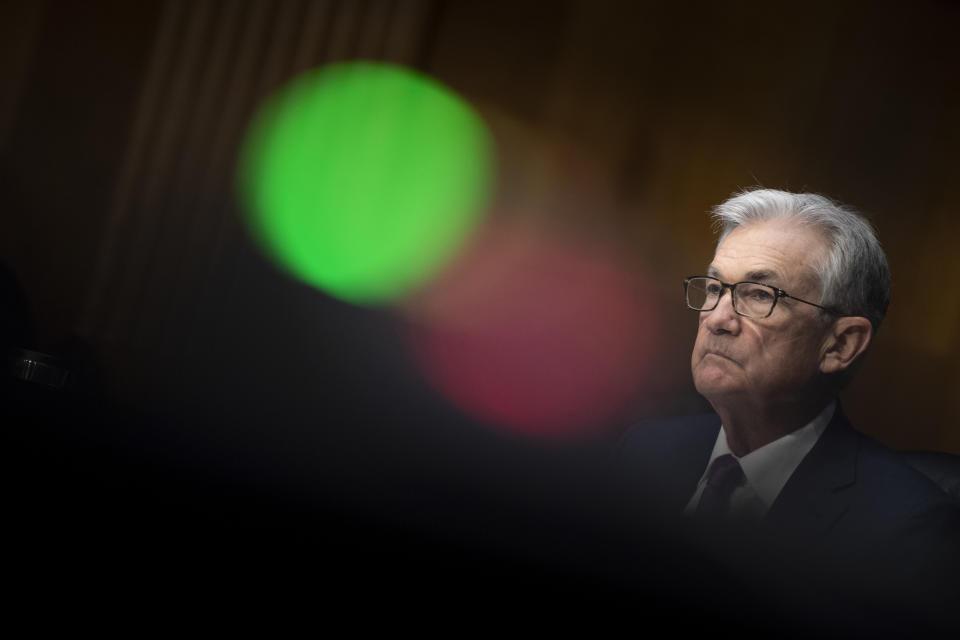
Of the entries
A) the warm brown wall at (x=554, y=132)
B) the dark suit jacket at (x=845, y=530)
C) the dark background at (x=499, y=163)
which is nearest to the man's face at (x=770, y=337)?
the dark suit jacket at (x=845, y=530)

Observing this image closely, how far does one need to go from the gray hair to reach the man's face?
0.02 meters

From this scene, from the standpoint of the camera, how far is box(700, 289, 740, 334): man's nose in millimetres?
1102

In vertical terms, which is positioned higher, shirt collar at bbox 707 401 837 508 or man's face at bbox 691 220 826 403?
man's face at bbox 691 220 826 403

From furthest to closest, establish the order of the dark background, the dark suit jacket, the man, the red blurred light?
the red blurred light → the dark background → the man → the dark suit jacket

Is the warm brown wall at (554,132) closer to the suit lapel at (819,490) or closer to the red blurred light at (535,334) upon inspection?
the red blurred light at (535,334)

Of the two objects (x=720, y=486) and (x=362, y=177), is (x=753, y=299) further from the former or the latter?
(x=362, y=177)

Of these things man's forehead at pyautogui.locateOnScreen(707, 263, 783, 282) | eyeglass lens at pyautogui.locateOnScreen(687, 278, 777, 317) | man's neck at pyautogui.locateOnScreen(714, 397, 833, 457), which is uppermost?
man's forehead at pyautogui.locateOnScreen(707, 263, 783, 282)

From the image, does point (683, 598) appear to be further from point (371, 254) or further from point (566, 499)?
point (371, 254)

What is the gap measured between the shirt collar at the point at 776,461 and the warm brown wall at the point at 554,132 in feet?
4.28

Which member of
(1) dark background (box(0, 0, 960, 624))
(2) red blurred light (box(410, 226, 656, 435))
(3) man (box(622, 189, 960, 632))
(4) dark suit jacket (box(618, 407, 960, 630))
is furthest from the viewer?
(2) red blurred light (box(410, 226, 656, 435))

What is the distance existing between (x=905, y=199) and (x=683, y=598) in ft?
7.59

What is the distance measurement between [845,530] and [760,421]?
0.57ft

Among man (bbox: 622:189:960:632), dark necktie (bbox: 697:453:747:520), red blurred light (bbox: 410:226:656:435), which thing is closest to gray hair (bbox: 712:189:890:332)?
man (bbox: 622:189:960:632)

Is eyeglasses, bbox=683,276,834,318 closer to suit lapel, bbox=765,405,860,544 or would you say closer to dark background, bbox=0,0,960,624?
suit lapel, bbox=765,405,860,544
